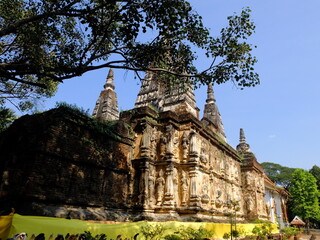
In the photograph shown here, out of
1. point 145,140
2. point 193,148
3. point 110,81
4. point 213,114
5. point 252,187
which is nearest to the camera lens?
point 145,140

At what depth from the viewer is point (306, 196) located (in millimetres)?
35406

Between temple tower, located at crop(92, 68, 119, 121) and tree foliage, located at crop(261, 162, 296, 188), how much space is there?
37863 millimetres

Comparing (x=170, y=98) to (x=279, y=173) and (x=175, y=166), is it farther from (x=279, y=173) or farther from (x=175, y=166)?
(x=279, y=173)

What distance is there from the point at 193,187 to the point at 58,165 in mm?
6045

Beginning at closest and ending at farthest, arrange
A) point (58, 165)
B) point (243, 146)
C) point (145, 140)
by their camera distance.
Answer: point (58, 165)
point (145, 140)
point (243, 146)

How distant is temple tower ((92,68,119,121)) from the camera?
2575 cm

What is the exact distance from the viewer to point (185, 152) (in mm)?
12586

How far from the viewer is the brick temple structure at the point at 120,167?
316 inches

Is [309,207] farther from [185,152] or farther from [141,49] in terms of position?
[141,49]

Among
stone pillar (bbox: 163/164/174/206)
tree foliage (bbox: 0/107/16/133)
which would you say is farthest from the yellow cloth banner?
tree foliage (bbox: 0/107/16/133)

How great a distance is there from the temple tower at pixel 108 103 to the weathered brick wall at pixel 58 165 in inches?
591

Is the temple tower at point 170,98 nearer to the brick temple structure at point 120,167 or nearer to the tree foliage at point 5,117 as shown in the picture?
the brick temple structure at point 120,167

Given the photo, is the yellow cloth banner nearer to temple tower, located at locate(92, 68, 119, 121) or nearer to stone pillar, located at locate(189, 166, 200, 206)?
stone pillar, located at locate(189, 166, 200, 206)

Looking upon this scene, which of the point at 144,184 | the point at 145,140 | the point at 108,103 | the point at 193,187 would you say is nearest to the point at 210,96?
the point at 108,103
